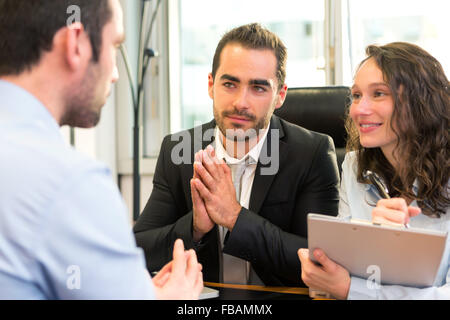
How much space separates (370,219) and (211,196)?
0.50 metres

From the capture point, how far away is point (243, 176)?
185 cm

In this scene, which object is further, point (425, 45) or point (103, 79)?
point (425, 45)

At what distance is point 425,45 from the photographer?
3.03 metres

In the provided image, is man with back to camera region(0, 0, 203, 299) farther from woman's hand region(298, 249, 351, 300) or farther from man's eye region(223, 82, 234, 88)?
man's eye region(223, 82, 234, 88)

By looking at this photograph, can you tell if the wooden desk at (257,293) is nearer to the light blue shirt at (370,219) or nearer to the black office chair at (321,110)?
the light blue shirt at (370,219)

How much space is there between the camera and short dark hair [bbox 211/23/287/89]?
73.3 inches

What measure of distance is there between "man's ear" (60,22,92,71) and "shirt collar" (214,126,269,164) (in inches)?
40.0

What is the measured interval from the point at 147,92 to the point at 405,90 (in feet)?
7.44

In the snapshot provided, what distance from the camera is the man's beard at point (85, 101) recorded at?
88 centimetres

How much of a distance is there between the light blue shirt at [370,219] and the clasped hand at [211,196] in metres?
0.36

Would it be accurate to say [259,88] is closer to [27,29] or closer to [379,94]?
[379,94]
